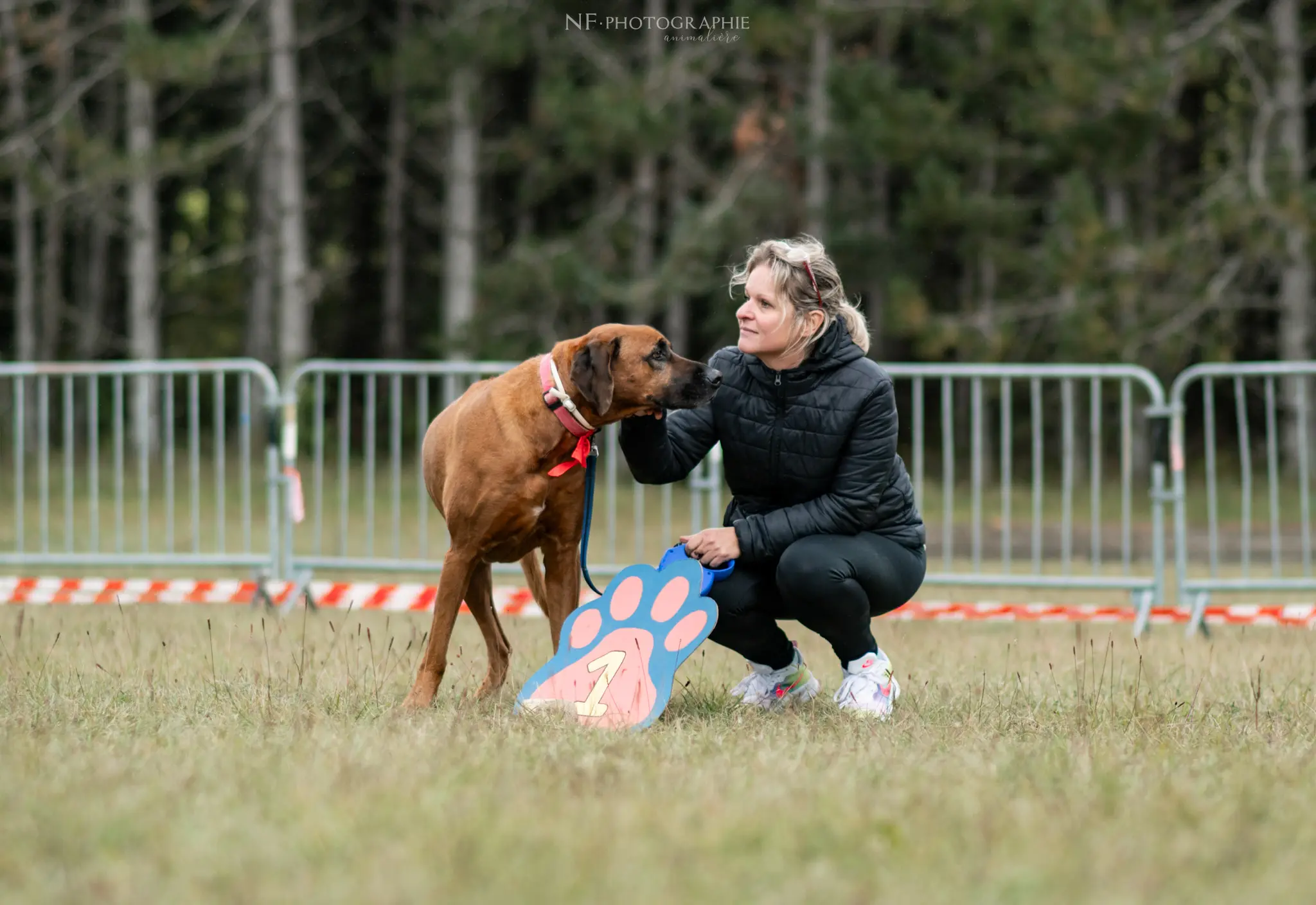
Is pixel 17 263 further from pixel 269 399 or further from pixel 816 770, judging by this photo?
pixel 816 770

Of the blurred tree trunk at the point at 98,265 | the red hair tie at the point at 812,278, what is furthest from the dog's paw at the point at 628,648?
the blurred tree trunk at the point at 98,265

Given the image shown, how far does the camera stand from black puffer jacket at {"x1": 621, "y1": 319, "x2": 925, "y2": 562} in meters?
4.57

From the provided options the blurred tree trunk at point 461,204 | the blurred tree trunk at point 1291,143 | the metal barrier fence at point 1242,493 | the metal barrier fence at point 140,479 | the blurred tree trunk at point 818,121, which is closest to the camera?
the metal barrier fence at point 1242,493

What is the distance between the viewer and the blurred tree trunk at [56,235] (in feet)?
74.8

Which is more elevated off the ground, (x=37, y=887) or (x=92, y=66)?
(x=92, y=66)

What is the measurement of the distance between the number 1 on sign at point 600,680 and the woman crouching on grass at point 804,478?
44 cm

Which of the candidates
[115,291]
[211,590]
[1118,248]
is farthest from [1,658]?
[115,291]

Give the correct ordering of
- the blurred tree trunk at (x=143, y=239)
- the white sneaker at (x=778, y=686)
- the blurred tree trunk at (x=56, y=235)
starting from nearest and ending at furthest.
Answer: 1. the white sneaker at (x=778, y=686)
2. the blurred tree trunk at (x=143, y=239)
3. the blurred tree trunk at (x=56, y=235)

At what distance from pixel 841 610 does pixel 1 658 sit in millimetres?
3015

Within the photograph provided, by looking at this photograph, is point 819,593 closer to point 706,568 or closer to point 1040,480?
point 706,568

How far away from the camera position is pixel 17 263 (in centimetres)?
2392

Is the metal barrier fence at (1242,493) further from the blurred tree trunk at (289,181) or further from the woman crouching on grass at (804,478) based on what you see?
the blurred tree trunk at (289,181)

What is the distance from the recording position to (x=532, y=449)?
14.8ft

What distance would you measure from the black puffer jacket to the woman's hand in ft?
0.12
